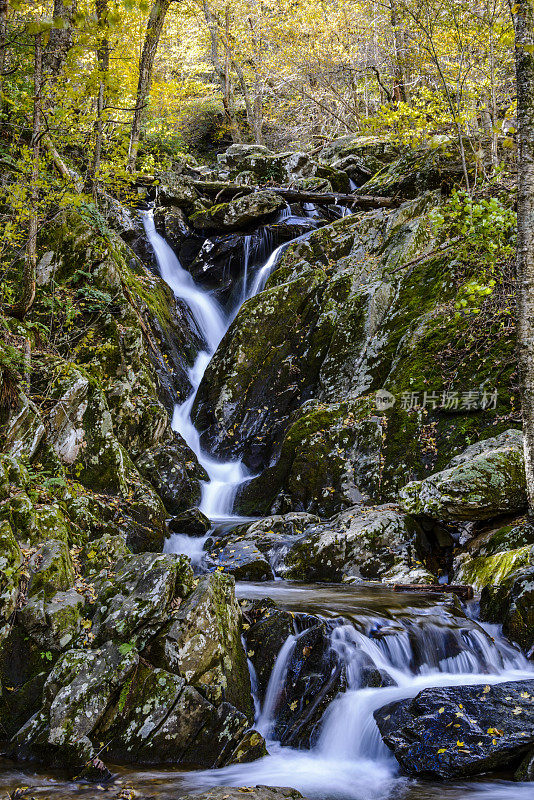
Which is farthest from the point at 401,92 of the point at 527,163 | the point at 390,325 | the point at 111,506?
the point at 111,506

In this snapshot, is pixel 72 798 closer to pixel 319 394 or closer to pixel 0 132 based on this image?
pixel 319 394

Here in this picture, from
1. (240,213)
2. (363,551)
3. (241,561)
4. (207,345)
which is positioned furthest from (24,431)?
(240,213)

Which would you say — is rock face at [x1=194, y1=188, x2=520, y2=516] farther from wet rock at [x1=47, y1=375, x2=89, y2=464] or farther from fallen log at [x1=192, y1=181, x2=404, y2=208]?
wet rock at [x1=47, y1=375, x2=89, y2=464]

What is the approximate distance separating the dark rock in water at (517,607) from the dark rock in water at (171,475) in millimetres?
5434

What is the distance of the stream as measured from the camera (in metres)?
3.63

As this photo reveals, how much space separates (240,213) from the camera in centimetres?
1536

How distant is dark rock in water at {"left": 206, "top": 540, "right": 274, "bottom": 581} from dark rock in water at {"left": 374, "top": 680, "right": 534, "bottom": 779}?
10.5ft

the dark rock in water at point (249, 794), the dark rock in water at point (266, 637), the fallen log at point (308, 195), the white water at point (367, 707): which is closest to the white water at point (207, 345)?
the fallen log at point (308, 195)

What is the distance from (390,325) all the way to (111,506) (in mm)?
6018

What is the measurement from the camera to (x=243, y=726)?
13.8ft

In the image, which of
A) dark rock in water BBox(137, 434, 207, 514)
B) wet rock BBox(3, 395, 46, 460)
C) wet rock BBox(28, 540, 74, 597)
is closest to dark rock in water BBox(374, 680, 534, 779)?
wet rock BBox(28, 540, 74, 597)

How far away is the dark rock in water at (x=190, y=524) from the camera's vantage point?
28.3 feet

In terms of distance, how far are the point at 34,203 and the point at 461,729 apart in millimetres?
7681

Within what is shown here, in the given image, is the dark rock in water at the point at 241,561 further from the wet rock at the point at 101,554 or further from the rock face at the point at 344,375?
the wet rock at the point at 101,554
